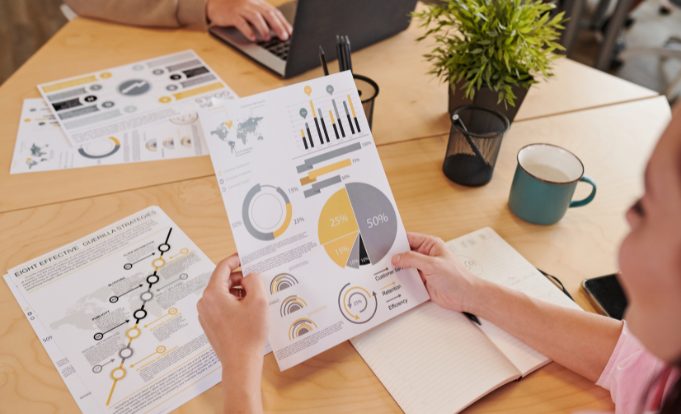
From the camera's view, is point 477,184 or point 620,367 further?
point 477,184

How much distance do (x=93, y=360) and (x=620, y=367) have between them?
2.23ft

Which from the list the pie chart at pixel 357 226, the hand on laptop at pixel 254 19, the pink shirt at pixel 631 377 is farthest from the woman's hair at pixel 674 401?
the hand on laptop at pixel 254 19

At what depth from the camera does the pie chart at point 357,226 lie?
0.76m

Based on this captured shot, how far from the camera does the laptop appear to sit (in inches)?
44.0

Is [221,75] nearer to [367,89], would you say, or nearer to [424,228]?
[367,89]

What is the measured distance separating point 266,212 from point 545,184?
0.47 meters

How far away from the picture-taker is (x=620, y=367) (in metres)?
0.68

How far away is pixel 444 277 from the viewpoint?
29.6 inches

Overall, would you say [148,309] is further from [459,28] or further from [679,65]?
[679,65]

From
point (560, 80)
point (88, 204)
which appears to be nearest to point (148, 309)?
point (88, 204)

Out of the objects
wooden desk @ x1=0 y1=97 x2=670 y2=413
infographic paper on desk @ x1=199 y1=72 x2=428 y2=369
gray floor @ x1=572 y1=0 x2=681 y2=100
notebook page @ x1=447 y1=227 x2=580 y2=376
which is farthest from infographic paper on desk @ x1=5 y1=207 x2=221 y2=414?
gray floor @ x1=572 y1=0 x2=681 y2=100

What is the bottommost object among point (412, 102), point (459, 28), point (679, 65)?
point (679, 65)

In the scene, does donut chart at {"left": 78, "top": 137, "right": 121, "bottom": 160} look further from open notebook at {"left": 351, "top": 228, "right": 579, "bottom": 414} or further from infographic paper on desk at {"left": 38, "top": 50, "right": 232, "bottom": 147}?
open notebook at {"left": 351, "top": 228, "right": 579, "bottom": 414}

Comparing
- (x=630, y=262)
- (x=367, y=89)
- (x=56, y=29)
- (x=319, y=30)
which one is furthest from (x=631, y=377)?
(x=56, y=29)
